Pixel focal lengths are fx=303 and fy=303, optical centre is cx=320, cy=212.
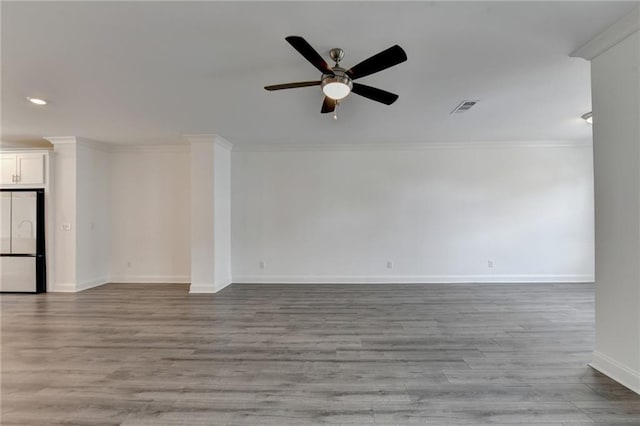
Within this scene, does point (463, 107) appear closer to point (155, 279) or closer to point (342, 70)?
point (342, 70)

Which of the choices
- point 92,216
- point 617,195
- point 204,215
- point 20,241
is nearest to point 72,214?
point 92,216

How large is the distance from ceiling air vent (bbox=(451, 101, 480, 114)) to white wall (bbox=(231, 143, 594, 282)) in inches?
71.3

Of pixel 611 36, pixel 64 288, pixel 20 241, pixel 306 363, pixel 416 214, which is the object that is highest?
pixel 611 36

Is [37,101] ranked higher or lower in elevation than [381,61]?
higher

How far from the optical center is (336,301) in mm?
4527

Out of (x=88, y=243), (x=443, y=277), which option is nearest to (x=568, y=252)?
(x=443, y=277)

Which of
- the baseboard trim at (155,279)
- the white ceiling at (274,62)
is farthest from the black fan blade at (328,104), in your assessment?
the baseboard trim at (155,279)

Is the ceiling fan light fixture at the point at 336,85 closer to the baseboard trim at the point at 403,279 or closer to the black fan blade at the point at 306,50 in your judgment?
the black fan blade at the point at 306,50

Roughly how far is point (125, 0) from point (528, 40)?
2.76 meters

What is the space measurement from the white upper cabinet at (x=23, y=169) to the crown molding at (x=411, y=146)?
321cm

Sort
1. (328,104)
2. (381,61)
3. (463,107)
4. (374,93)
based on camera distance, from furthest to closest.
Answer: (463,107), (328,104), (374,93), (381,61)

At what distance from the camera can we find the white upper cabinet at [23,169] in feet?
16.6

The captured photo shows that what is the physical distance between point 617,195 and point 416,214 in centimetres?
346

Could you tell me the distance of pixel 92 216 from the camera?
552 cm
